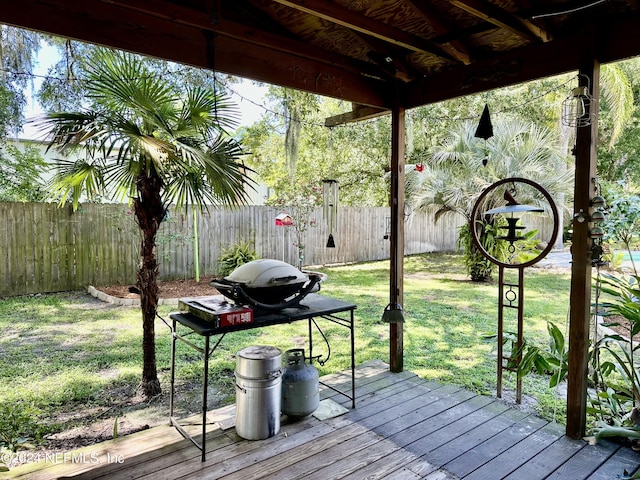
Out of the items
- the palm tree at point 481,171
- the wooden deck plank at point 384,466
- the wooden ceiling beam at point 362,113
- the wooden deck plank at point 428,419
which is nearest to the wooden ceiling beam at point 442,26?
the wooden ceiling beam at point 362,113

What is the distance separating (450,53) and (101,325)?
169 inches

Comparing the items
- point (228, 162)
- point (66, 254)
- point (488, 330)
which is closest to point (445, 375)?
point (488, 330)

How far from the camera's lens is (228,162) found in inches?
107

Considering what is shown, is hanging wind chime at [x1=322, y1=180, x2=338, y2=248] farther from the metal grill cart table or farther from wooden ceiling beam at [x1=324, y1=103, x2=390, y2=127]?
the metal grill cart table

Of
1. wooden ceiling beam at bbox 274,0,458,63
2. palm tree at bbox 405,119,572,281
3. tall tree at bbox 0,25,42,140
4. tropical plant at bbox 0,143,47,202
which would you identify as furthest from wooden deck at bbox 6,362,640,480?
tropical plant at bbox 0,143,47,202

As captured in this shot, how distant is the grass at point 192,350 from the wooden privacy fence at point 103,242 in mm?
382

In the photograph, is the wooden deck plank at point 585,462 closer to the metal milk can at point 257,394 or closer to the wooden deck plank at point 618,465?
the wooden deck plank at point 618,465

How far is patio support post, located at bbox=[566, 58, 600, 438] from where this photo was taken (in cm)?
213

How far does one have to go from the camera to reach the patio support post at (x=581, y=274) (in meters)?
2.13

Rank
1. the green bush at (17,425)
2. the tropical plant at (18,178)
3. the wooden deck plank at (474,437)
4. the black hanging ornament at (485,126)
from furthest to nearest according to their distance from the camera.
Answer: the tropical plant at (18,178), the black hanging ornament at (485,126), the green bush at (17,425), the wooden deck plank at (474,437)

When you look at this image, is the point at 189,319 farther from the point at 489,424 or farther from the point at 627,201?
the point at 627,201

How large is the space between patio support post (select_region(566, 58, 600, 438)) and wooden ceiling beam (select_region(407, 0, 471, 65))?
0.66m

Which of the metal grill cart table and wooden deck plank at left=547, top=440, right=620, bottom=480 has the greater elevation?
the metal grill cart table

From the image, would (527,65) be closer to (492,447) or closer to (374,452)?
(492,447)
